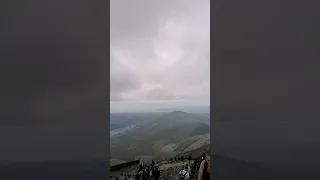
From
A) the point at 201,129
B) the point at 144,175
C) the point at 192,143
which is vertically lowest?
the point at 144,175

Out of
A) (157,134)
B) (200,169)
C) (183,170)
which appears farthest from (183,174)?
(157,134)

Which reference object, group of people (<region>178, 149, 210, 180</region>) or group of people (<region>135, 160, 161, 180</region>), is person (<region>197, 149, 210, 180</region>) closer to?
group of people (<region>178, 149, 210, 180</region>)

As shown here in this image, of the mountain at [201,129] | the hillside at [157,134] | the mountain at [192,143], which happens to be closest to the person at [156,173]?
the hillside at [157,134]

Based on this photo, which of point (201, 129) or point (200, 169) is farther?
point (201, 129)

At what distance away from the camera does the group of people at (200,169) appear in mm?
3329

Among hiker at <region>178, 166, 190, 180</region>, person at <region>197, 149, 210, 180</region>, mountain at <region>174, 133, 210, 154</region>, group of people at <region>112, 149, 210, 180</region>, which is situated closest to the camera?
person at <region>197, 149, 210, 180</region>

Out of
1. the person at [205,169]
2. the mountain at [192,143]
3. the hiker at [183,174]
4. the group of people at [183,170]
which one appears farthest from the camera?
the mountain at [192,143]

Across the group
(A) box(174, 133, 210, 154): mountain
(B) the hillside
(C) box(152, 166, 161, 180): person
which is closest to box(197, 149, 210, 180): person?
(A) box(174, 133, 210, 154): mountain

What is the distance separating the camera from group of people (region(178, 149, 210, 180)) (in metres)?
3.33

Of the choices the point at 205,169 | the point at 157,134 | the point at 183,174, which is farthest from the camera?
the point at 157,134

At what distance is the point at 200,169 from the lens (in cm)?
341

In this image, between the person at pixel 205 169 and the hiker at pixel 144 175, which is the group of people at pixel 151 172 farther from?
the person at pixel 205 169

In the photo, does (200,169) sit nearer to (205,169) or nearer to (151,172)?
(205,169)

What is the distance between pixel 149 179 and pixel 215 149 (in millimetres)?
1224
